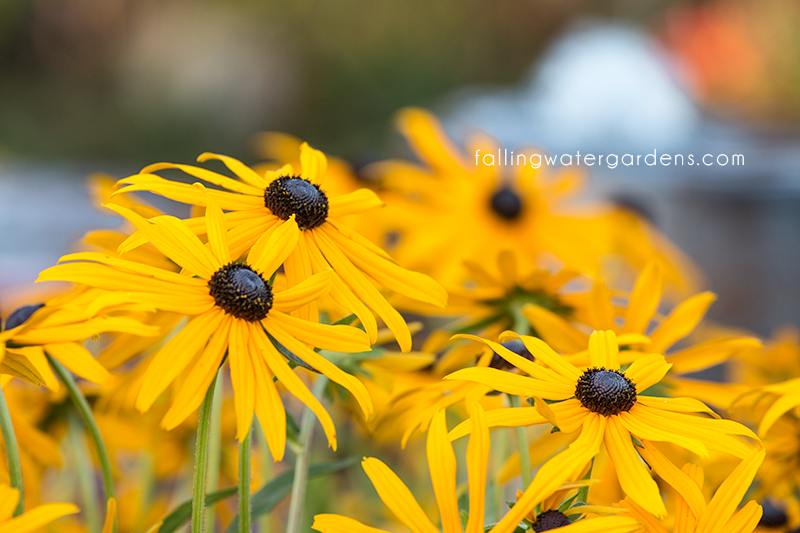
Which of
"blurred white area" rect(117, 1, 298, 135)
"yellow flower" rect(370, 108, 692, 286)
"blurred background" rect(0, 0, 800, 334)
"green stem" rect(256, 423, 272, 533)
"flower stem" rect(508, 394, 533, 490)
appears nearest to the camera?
"flower stem" rect(508, 394, 533, 490)

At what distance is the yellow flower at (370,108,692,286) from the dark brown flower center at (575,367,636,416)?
0.29 metres

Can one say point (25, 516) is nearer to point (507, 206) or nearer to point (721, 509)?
point (721, 509)

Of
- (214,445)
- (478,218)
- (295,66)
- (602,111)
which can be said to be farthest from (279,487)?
(295,66)

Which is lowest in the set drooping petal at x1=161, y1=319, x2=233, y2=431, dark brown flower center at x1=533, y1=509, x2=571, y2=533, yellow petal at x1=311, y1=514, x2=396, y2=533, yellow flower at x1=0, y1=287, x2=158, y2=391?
yellow petal at x1=311, y1=514, x2=396, y2=533

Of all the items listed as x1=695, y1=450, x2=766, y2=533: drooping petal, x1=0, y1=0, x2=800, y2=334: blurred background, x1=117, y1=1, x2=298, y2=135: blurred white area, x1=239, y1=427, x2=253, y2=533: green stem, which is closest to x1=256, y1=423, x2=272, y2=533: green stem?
x1=239, y1=427, x2=253, y2=533: green stem

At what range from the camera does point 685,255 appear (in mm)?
1789

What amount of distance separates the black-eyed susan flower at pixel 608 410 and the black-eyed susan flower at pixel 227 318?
0.05 m

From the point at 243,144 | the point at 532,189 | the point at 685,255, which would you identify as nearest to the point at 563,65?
the point at 685,255

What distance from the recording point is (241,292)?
0.97 feet

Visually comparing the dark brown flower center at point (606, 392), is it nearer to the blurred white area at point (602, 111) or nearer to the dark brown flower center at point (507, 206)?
the dark brown flower center at point (507, 206)

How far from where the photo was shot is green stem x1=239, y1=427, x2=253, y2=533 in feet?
1.00

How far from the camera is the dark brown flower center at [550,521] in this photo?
0.90 ft

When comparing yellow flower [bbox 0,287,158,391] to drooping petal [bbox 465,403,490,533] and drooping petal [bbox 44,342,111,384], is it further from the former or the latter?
drooping petal [bbox 465,403,490,533]

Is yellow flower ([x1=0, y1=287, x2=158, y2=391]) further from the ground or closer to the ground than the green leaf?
further from the ground
